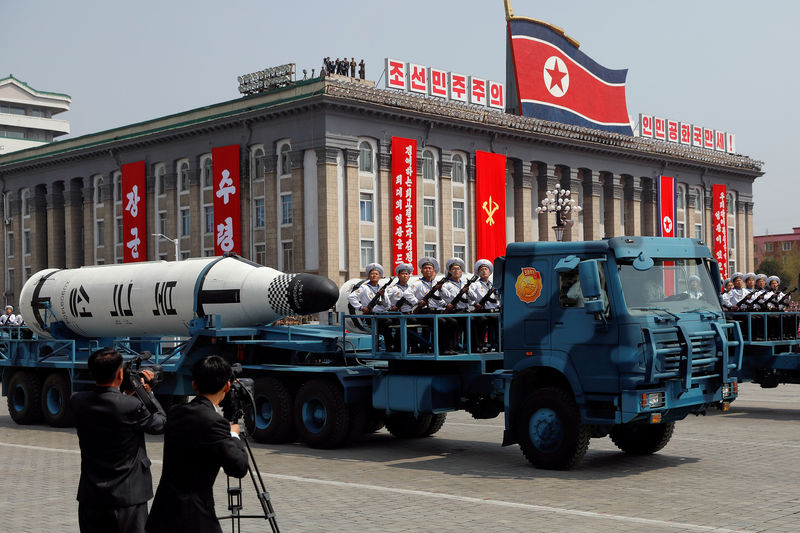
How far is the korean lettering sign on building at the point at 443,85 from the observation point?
59.2m

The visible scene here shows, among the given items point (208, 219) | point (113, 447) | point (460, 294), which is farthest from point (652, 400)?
point (208, 219)

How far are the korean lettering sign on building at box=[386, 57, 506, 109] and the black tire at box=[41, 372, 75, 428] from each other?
4014cm

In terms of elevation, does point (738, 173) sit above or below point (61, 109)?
below

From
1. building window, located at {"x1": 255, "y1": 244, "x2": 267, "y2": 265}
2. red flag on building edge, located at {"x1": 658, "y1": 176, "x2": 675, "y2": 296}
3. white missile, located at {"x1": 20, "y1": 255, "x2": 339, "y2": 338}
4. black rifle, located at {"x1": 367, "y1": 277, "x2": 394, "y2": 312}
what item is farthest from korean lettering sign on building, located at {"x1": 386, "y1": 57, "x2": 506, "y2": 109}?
black rifle, located at {"x1": 367, "y1": 277, "x2": 394, "y2": 312}

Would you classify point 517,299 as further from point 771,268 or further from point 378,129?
point 771,268

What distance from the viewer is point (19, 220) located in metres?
78.3

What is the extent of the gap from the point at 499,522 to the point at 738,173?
3206 inches

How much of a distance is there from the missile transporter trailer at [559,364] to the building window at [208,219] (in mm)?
48476

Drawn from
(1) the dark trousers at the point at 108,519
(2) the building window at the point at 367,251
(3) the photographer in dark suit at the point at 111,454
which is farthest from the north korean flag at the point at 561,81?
(1) the dark trousers at the point at 108,519

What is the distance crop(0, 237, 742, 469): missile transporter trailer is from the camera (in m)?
12.9

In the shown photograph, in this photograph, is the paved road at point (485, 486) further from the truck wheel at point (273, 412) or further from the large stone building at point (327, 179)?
the large stone building at point (327, 179)

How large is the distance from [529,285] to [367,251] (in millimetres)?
45870

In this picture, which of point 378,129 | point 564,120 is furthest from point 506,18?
point 378,129

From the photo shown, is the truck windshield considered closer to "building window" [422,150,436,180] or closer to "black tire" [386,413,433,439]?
"black tire" [386,413,433,439]
